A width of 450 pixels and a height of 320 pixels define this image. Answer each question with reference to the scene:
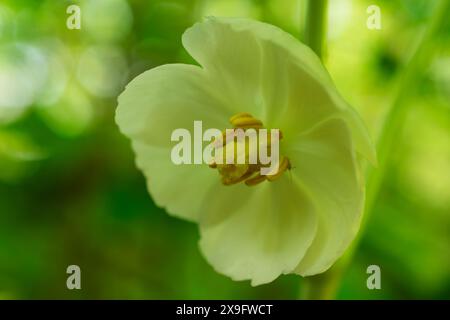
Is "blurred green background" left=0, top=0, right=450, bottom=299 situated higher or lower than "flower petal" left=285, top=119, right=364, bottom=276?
higher

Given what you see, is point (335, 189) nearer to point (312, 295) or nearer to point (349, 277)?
point (312, 295)

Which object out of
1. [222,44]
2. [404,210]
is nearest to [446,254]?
[404,210]

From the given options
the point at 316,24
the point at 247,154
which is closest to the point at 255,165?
Answer: the point at 247,154

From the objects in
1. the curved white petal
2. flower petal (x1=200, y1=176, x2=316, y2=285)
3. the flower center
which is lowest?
flower petal (x1=200, y1=176, x2=316, y2=285)

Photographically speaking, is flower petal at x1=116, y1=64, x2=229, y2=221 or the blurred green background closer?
flower petal at x1=116, y1=64, x2=229, y2=221

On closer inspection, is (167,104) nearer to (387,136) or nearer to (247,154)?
(247,154)

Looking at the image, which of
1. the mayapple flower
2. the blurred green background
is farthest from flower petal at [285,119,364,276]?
the blurred green background

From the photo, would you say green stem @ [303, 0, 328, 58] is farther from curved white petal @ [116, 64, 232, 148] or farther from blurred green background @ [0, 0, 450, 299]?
blurred green background @ [0, 0, 450, 299]

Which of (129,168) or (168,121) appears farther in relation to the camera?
(129,168)
